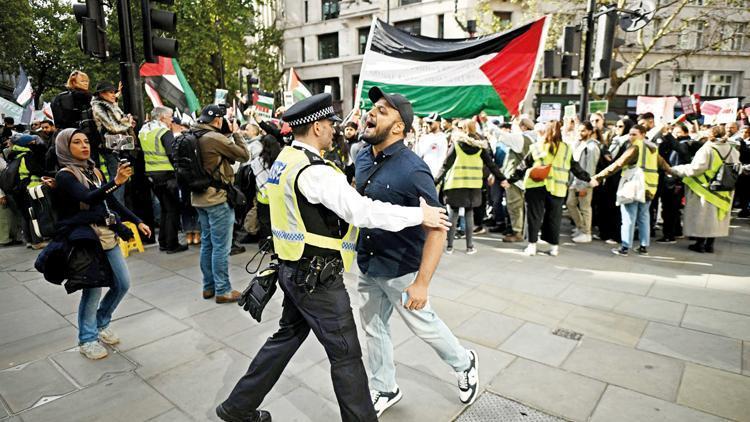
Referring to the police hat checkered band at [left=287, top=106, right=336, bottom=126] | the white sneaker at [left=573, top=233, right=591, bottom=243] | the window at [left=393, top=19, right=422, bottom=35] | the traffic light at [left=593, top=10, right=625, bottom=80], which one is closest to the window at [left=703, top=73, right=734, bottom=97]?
the window at [left=393, top=19, right=422, bottom=35]

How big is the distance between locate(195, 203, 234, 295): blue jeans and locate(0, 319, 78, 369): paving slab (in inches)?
53.1

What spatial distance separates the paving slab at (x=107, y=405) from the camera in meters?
3.02

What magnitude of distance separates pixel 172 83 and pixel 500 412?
330 inches

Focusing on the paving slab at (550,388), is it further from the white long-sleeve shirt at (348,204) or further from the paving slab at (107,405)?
the paving slab at (107,405)

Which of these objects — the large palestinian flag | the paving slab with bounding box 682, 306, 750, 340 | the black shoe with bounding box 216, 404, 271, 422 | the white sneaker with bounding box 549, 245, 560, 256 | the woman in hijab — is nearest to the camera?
the black shoe with bounding box 216, 404, 271, 422

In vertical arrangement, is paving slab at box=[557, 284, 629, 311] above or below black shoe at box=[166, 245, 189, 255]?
above

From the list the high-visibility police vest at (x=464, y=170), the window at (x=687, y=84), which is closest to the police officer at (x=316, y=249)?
the high-visibility police vest at (x=464, y=170)

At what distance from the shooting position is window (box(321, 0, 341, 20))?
36.4m

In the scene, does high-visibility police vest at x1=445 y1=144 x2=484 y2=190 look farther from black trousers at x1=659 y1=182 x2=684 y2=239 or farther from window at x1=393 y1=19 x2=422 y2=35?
window at x1=393 y1=19 x2=422 y2=35

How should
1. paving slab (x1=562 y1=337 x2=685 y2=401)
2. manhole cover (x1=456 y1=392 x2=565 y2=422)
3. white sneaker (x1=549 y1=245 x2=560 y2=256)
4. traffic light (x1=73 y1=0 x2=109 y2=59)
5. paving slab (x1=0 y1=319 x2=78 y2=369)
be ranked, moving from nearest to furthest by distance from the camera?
manhole cover (x1=456 y1=392 x2=565 y2=422) → paving slab (x1=562 y1=337 x2=685 y2=401) → paving slab (x1=0 y1=319 x2=78 y2=369) → traffic light (x1=73 y1=0 x2=109 y2=59) → white sneaker (x1=549 y1=245 x2=560 y2=256)

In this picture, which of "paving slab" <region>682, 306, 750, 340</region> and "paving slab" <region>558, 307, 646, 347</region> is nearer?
"paving slab" <region>558, 307, 646, 347</region>

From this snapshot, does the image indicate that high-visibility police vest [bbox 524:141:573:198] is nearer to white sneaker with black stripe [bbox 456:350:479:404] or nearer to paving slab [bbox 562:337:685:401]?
paving slab [bbox 562:337:685:401]

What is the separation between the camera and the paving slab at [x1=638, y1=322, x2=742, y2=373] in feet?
12.4

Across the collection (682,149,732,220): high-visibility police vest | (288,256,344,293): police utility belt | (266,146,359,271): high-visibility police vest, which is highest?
(266,146,359,271): high-visibility police vest
